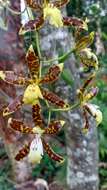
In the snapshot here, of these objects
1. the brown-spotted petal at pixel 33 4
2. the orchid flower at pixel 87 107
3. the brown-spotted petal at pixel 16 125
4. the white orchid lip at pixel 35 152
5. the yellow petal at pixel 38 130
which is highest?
the brown-spotted petal at pixel 33 4

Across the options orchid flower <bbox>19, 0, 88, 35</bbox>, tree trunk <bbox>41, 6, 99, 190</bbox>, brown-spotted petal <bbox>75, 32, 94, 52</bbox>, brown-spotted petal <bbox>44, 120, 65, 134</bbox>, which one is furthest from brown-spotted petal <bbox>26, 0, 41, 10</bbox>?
tree trunk <bbox>41, 6, 99, 190</bbox>

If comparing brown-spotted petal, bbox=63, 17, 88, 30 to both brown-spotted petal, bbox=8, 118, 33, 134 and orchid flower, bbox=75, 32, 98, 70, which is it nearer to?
orchid flower, bbox=75, 32, 98, 70

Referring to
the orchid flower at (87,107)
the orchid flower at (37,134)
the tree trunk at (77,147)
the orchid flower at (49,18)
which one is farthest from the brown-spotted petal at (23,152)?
the tree trunk at (77,147)

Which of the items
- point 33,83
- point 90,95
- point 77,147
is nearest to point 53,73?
point 33,83

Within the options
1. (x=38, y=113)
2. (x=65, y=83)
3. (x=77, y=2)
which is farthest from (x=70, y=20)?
(x=77, y=2)

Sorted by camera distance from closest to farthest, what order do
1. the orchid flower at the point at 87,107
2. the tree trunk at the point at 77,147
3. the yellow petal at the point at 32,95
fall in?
the yellow petal at the point at 32,95
the orchid flower at the point at 87,107
the tree trunk at the point at 77,147

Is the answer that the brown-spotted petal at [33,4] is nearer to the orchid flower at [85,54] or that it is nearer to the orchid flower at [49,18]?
the orchid flower at [49,18]

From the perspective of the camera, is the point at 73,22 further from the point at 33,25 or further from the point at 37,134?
the point at 37,134
